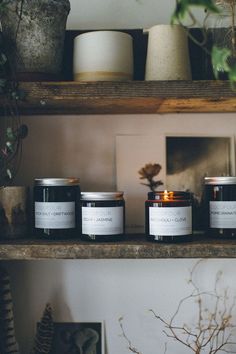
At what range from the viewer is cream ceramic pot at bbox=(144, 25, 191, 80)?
83 centimetres

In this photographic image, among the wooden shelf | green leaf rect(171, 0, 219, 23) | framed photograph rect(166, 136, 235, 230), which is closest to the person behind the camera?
green leaf rect(171, 0, 219, 23)

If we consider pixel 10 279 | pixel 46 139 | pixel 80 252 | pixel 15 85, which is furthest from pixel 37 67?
pixel 10 279

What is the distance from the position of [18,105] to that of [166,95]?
0.29 meters

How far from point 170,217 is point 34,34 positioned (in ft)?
1.30

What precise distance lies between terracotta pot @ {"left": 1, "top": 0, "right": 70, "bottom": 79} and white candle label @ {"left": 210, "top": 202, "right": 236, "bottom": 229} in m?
0.38

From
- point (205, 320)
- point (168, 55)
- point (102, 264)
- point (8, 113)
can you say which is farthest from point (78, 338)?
point (168, 55)

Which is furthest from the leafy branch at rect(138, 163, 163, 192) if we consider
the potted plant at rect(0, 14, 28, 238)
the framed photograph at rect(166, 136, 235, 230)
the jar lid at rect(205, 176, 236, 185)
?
the potted plant at rect(0, 14, 28, 238)

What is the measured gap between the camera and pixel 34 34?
810 mm

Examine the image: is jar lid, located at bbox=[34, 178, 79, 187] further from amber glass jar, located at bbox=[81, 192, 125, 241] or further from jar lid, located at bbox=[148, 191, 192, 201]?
jar lid, located at bbox=[148, 191, 192, 201]

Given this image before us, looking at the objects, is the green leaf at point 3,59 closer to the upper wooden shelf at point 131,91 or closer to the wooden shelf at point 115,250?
the upper wooden shelf at point 131,91

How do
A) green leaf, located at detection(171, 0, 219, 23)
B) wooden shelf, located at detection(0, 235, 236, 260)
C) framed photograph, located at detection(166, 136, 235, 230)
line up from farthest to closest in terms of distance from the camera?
1. framed photograph, located at detection(166, 136, 235, 230)
2. wooden shelf, located at detection(0, 235, 236, 260)
3. green leaf, located at detection(171, 0, 219, 23)

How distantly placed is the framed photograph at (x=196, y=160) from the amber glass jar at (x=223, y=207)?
12cm

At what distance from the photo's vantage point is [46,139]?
987mm

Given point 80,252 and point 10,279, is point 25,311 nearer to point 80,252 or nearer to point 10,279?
point 10,279
